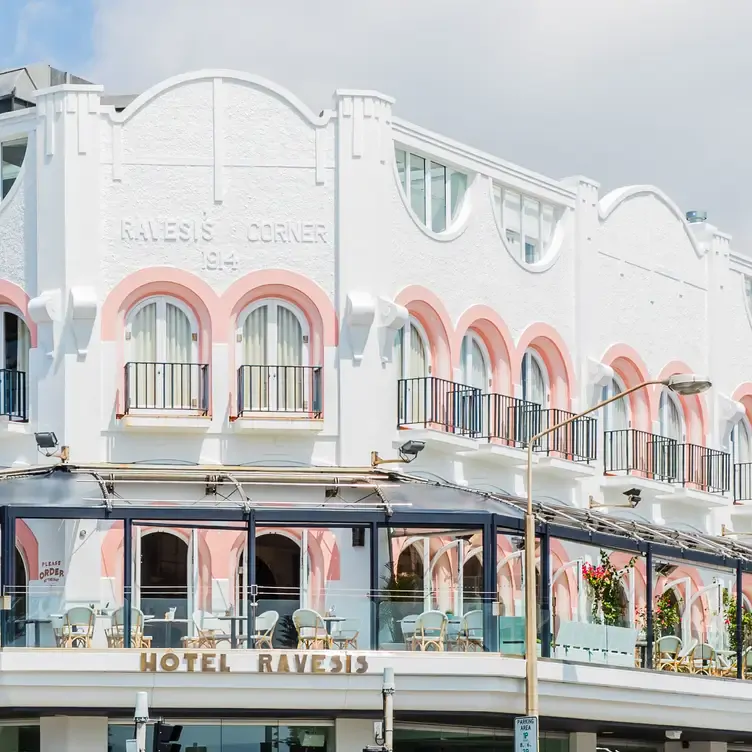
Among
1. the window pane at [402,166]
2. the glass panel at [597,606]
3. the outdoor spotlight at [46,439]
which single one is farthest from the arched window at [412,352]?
the outdoor spotlight at [46,439]

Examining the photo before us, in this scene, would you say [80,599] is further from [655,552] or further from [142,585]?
[655,552]

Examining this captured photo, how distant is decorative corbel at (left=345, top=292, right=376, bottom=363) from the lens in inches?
1460

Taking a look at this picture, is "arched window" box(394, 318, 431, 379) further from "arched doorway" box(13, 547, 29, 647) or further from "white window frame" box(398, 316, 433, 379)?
"arched doorway" box(13, 547, 29, 647)

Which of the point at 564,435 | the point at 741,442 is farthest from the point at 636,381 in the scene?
the point at 741,442

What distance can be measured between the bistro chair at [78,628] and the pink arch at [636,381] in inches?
619

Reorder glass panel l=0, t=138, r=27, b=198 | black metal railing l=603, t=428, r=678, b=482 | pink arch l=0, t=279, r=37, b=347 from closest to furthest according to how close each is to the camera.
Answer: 1. pink arch l=0, t=279, r=37, b=347
2. glass panel l=0, t=138, r=27, b=198
3. black metal railing l=603, t=428, r=678, b=482

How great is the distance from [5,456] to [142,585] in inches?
140

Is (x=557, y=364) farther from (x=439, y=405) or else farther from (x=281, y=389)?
(x=281, y=389)

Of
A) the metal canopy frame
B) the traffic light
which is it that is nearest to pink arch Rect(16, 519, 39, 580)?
the metal canopy frame

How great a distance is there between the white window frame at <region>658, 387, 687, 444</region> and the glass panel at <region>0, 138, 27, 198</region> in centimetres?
1583

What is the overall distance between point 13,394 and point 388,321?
7.06 metres

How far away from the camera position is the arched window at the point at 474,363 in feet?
133

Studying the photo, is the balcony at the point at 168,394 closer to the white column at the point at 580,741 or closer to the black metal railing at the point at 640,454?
the white column at the point at 580,741

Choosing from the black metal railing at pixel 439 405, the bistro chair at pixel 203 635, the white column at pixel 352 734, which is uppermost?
the black metal railing at pixel 439 405
